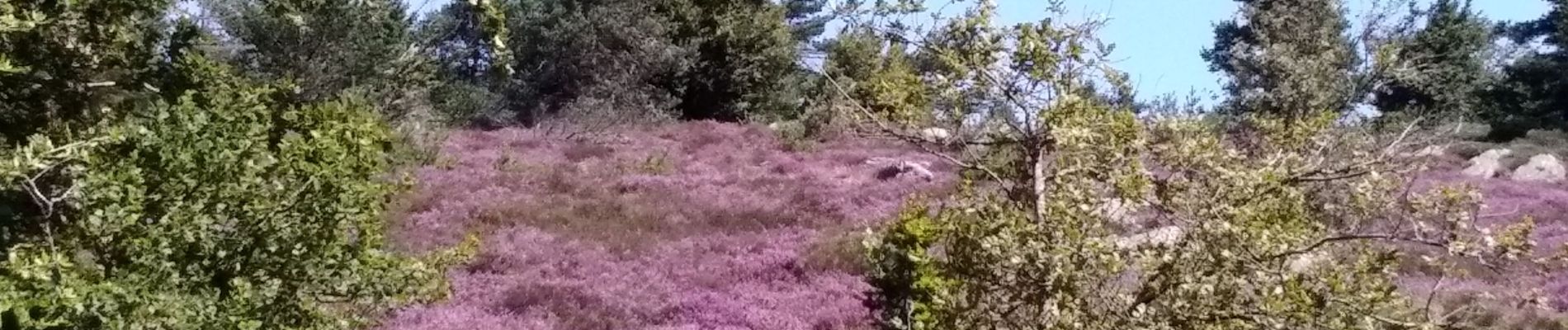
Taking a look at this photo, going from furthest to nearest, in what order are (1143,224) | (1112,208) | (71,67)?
(71,67)
(1143,224)
(1112,208)

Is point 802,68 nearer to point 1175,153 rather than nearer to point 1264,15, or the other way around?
point 1264,15

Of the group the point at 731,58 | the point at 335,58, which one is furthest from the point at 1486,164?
the point at 335,58

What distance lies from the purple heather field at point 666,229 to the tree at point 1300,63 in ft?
10.1

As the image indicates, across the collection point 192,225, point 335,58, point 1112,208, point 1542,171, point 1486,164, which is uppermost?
point 1112,208

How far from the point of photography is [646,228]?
62.3ft

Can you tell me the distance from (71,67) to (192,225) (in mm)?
2367

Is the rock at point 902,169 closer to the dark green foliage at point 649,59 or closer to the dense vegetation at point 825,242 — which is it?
the dense vegetation at point 825,242

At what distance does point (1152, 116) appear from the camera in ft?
20.9

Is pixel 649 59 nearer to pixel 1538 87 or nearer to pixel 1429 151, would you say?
pixel 1429 151

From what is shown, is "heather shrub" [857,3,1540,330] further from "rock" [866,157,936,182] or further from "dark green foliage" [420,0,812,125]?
"dark green foliage" [420,0,812,125]

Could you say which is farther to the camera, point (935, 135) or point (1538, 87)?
point (1538, 87)

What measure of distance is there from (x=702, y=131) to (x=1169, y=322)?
27.4m

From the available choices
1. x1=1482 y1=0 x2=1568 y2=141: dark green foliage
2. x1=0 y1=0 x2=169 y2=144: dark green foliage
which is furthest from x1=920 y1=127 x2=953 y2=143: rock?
x1=1482 y1=0 x2=1568 y2=141: dark green foliage

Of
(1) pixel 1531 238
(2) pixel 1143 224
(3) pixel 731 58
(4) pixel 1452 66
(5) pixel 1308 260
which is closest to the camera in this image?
(5) pixel 1308 260
